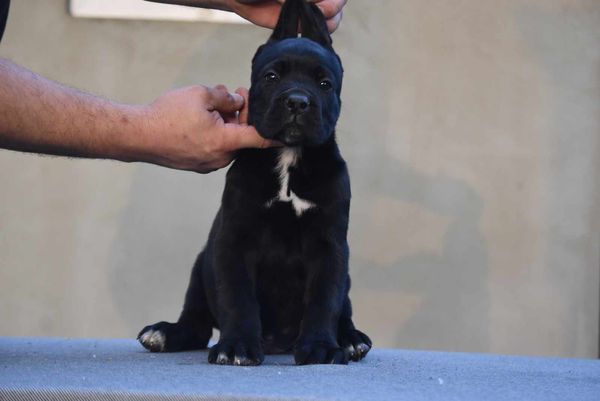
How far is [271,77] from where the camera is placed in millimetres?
2535

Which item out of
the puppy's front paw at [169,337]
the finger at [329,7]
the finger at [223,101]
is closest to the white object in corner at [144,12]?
the finger at [329,7]

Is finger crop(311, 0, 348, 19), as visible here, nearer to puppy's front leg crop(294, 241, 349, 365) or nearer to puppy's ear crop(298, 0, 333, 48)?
puppy's ear crop(298, 0, 333, 48)

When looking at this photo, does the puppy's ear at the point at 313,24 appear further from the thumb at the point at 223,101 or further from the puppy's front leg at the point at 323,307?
the puppy's front leg at the point at 323,307

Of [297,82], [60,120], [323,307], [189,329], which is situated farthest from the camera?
[189,329]

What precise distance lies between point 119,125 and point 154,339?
67 centimetres

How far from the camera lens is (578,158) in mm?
5086

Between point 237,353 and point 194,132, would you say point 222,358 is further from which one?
point 194,132

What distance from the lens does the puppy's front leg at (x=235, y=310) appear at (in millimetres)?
2205

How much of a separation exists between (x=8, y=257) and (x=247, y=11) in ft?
8.93

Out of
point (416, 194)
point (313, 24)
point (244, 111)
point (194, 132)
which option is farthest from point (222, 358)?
point (416, 194)

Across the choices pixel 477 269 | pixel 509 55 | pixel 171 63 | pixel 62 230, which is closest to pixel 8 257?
pixel 62 230

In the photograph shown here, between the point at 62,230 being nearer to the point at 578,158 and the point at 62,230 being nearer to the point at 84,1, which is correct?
the point at 84,1

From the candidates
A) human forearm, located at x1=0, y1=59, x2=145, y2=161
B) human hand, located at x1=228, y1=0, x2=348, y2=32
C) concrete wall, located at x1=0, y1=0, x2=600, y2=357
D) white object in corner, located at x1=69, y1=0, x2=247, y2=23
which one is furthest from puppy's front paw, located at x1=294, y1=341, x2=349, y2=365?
white object in corner, located at x1=69, y1=0, x2=247, y2=23

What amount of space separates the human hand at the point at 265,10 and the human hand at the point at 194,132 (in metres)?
0.51
